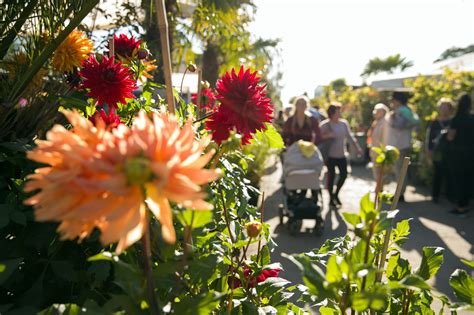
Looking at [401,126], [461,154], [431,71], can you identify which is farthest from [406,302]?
[431,71]

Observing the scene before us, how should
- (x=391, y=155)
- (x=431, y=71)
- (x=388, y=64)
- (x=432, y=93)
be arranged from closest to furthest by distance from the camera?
(x=391, y=155) < (x=432, y=93) < (x=431, y=71) < (x=388, y=64)

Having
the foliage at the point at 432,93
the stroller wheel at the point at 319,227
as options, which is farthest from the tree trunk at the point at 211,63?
the stroller wheel at the point at 319,227

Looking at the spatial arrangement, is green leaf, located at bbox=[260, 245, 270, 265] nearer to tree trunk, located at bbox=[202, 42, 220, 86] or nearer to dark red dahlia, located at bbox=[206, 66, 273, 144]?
dark red dahlia, located at bbox=[206, 66, 273, 144]

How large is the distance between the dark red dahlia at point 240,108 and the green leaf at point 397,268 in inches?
18.1

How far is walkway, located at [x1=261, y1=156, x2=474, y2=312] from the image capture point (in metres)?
4.66

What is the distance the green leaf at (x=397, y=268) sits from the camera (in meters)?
1.14

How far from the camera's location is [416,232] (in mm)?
6082

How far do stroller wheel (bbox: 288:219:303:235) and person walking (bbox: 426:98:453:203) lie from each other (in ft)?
9.43

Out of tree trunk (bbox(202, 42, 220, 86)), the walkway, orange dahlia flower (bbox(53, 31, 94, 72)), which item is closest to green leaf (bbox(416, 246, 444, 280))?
orange dahlia flower (bbox(53, 31, 94, 72))

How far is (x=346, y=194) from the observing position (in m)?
8.68

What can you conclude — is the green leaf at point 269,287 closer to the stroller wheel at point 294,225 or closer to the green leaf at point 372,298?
the green leaf at point 372,298

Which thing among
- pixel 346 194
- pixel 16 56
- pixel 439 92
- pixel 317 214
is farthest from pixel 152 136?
pixel 439 92

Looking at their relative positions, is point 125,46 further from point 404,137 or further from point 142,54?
point 404,137

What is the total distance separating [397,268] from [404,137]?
6.65 m
